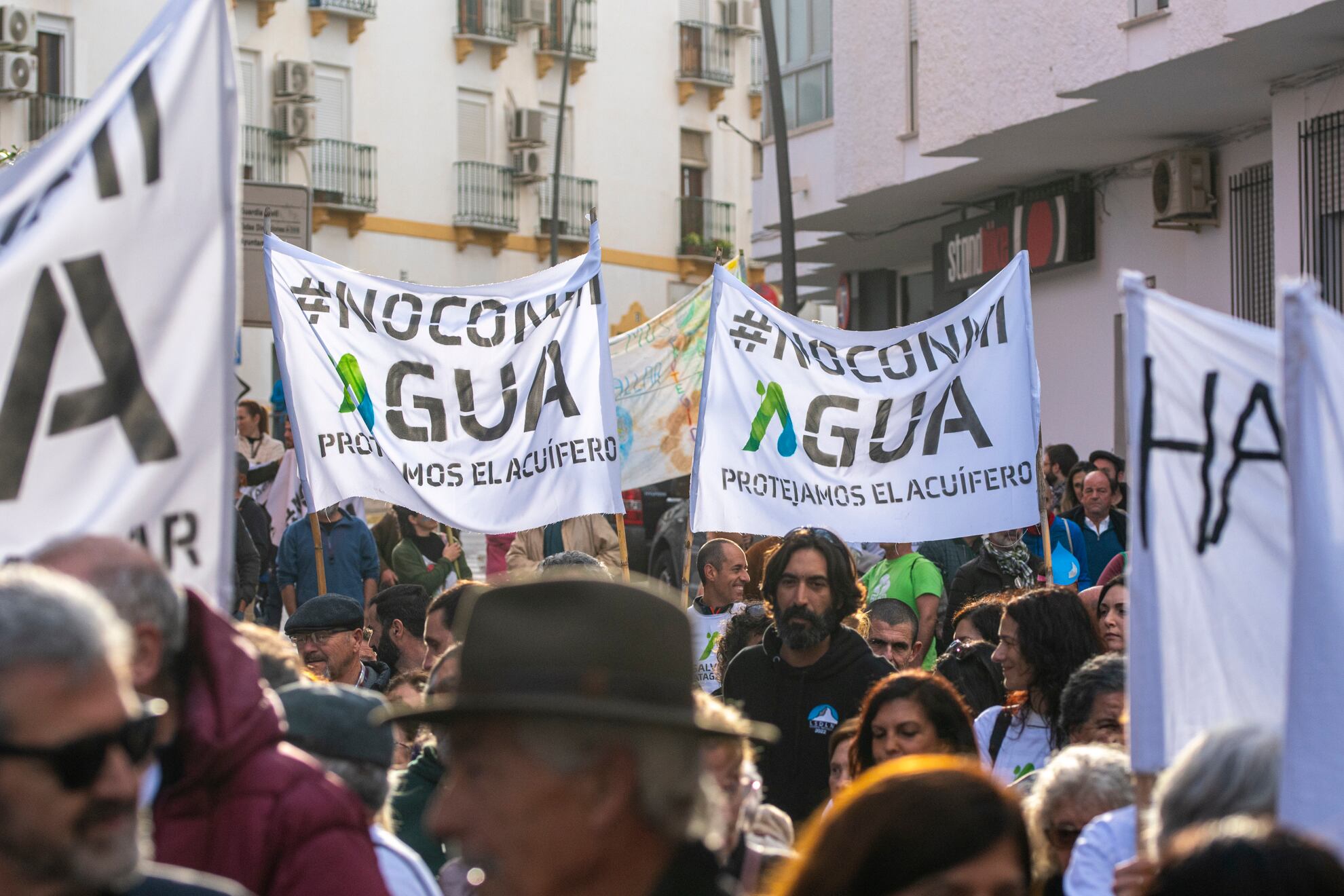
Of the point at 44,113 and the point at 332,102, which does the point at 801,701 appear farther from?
the point at 332,102

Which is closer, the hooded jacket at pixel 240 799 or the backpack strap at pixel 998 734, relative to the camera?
the hooded jacket at pixel 240 799

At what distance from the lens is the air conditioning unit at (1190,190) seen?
1672 cm

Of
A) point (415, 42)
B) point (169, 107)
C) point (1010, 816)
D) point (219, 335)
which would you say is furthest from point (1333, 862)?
point (415, 42)

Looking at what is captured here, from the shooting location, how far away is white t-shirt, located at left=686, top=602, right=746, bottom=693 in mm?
9023

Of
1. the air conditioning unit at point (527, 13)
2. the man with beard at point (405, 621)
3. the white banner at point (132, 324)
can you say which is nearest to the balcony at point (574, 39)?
the air conditioning unit at point (527, 13)

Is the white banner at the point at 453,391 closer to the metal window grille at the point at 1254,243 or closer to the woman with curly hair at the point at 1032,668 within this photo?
the woman with curly hair at the point at 1032,668

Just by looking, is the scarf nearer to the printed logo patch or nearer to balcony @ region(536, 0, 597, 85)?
the printed logo patch

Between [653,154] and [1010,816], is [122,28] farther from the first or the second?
[1010,816]

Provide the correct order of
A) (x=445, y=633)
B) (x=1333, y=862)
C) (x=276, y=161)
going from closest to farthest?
(x=1333, y=862)
(x=445, y=633)
(x=276, y=161)

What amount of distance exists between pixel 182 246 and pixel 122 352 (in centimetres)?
25

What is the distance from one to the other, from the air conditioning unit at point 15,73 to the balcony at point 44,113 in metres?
0.55

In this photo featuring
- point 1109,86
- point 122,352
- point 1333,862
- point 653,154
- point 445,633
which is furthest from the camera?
point 653,154

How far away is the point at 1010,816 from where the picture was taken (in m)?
2.93

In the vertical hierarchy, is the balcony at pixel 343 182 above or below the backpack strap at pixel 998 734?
above
